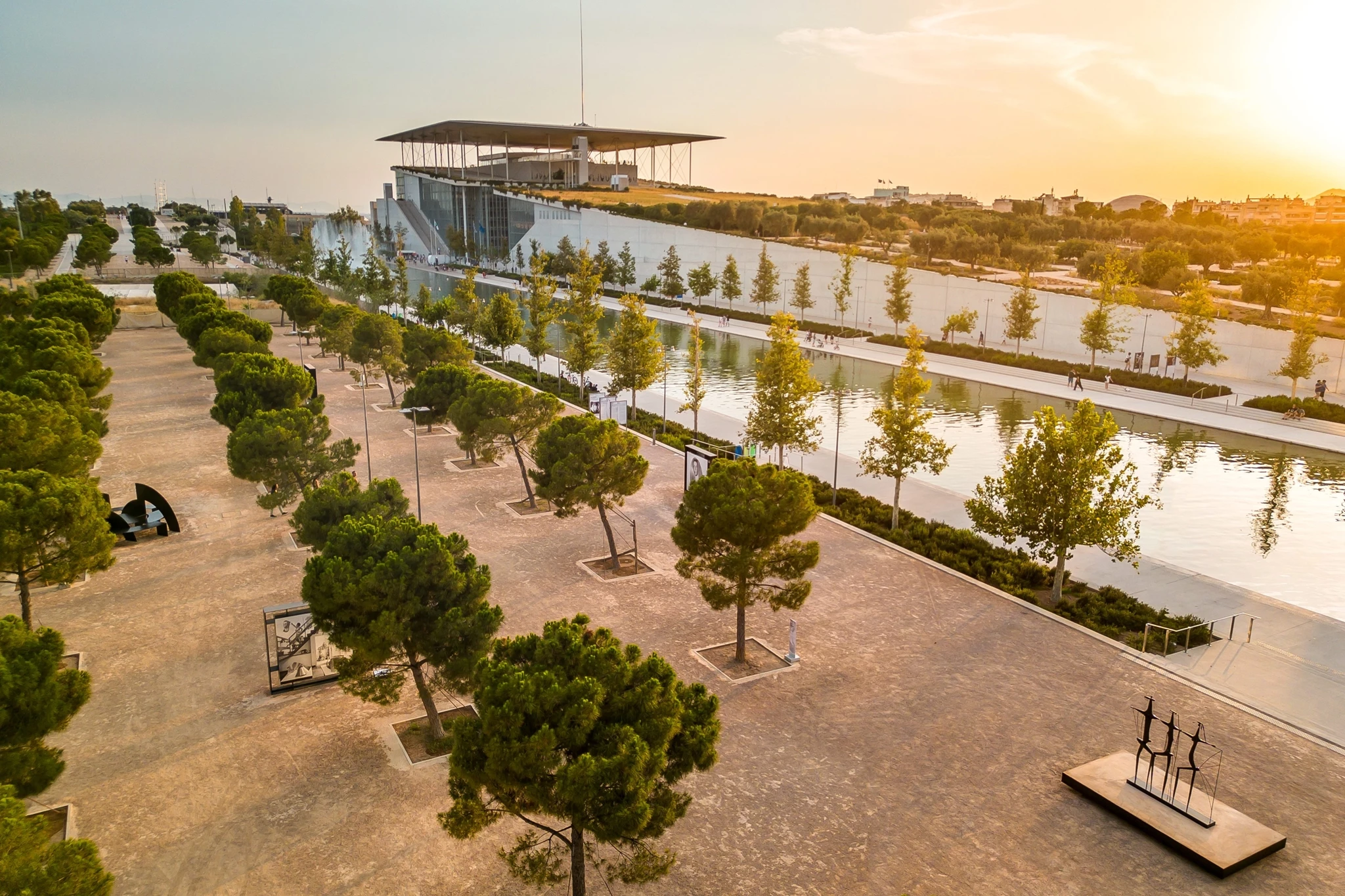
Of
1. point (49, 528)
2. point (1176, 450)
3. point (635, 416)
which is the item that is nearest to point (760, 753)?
point (49, 528)

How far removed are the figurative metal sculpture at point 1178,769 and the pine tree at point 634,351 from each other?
27.2 m

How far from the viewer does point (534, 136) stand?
411 feet

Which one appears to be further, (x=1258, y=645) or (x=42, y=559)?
(x=1258, y=645)

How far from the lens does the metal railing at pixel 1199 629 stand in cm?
1906

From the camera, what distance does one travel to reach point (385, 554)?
48.2ft

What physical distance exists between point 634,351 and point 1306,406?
3163 centimetres

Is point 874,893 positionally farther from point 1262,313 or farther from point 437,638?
point 1262,313

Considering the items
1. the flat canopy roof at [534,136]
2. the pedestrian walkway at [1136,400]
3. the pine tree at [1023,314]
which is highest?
the flat canopy roof at [534,136]

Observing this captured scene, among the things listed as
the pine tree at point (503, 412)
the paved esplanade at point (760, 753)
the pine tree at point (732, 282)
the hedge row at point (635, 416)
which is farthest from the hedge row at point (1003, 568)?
the pine tree at point (732, 282)

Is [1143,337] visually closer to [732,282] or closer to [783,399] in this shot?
[732,282]

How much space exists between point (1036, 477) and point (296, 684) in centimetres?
1719

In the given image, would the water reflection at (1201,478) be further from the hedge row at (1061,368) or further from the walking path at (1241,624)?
the hedge row at (1061,368)

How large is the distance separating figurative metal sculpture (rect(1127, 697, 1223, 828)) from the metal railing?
3162 millimetres

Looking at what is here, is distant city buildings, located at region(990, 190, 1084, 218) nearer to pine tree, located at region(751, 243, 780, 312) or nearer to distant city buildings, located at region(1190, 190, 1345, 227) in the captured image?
distant city buildings, located at region(1190, 190, 1345, 227)
